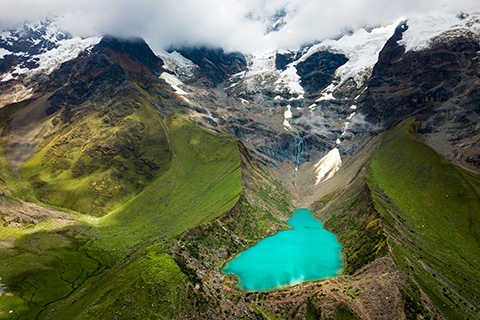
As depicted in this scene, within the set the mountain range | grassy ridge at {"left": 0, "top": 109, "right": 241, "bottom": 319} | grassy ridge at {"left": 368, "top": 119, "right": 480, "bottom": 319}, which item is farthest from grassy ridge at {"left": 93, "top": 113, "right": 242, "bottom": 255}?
grassy ridge at {"left": 368, "top": 119, "right": 480, "bottom": 319}

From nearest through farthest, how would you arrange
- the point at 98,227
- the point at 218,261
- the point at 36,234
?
the point at 218,261 → the point at 36,234 → the point at 98,227

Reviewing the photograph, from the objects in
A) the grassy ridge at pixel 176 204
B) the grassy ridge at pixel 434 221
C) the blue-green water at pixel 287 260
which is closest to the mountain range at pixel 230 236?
the grassy ridge at pixel 434 221

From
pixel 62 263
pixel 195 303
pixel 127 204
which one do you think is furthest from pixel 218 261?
pixel 127 204

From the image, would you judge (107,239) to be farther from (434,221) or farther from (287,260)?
(434,221)

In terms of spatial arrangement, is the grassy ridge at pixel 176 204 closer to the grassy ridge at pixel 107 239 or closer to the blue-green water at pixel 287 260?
the grassy ridge at pixel 107 239

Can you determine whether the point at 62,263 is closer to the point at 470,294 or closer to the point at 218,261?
the point at 218,261

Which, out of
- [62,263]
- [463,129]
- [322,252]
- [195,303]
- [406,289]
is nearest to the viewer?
[195,303]
